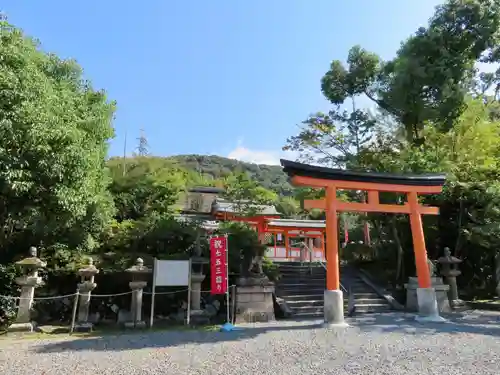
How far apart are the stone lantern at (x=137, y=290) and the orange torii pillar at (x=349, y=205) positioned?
448 centimetres

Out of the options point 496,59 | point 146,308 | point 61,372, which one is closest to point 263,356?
point 61,372

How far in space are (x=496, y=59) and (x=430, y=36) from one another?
2.69 meters

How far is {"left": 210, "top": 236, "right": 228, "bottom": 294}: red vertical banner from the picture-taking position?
926cm

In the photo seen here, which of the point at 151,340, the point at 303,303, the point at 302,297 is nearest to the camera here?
the point at 151,340

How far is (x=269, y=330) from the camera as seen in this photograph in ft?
27.6

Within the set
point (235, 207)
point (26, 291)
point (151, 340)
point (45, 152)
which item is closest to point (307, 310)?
point (151, 340)

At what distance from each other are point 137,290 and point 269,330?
3.51 metres

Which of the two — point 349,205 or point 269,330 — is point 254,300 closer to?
point 269,330

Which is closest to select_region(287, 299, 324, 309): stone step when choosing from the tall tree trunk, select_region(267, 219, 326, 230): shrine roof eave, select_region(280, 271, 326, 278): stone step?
select_region(280, 271, 326, 278): stone step

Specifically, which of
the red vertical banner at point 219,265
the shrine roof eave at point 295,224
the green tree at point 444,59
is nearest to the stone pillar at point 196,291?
the red vertical banner at point 219,265

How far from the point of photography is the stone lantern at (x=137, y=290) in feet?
30.1

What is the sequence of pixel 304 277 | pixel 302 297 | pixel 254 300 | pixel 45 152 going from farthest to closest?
pixel 304 277 → pixel 302 297 → pixel 254 300 → pixel 45 152

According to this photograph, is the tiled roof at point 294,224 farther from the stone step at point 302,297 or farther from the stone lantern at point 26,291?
the stone lantern at point 26,291

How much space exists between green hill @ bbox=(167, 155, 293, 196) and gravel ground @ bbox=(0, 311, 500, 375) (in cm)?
5889
